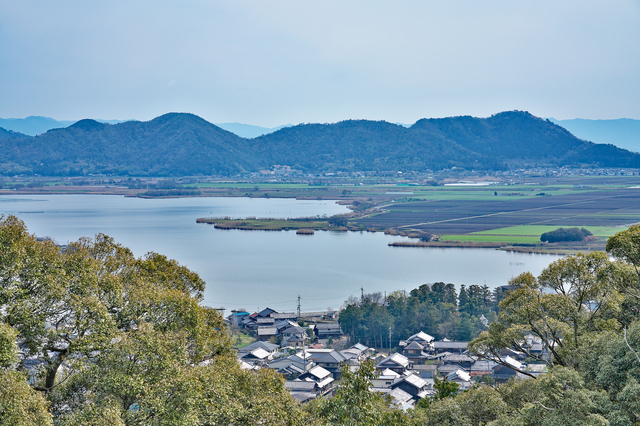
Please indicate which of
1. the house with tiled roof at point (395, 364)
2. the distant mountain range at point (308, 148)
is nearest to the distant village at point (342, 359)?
the house with tiled roof at point (395, 364)

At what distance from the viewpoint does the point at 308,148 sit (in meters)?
128

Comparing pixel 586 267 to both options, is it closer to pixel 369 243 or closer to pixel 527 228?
pixel 369 243

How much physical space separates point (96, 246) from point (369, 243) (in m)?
25.0

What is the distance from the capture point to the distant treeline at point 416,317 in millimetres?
14078

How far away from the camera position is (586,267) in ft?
19.7

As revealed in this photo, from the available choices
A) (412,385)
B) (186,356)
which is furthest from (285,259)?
(186,356)

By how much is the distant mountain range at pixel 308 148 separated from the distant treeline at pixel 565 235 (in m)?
72.2

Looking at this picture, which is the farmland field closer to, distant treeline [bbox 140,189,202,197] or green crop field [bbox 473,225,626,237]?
green crop field [bbox 473,225,626,237]

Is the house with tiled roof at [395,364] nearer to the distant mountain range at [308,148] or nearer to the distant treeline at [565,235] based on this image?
the distant treeline at [565,235]

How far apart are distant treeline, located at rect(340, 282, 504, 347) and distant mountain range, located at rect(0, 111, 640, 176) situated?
86.3 metres

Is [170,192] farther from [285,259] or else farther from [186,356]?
[186,356]

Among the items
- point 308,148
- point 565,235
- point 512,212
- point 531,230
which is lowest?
point 531,230

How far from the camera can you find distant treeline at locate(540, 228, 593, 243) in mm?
27781

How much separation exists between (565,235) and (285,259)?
570 inches
